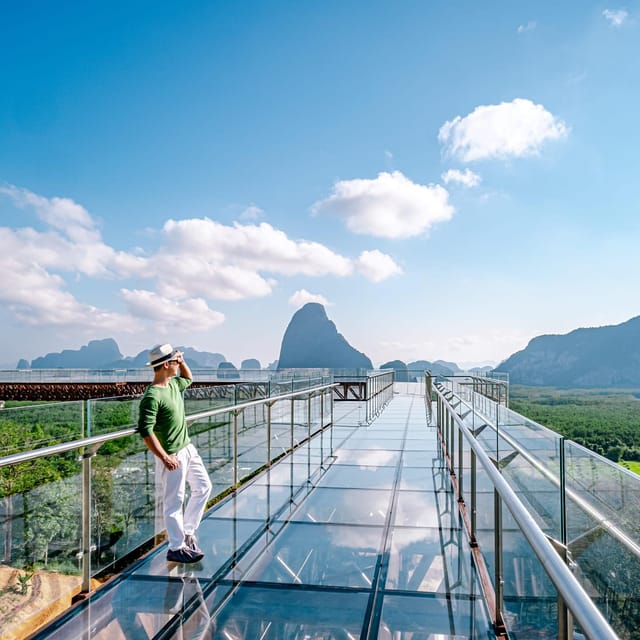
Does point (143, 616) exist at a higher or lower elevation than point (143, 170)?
lower

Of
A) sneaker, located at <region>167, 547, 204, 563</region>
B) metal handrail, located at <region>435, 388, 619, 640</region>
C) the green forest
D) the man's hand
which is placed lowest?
the green forest

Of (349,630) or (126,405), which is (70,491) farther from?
(349,630)

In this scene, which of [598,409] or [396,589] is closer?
[396,589]

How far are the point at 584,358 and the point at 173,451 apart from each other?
274 feet

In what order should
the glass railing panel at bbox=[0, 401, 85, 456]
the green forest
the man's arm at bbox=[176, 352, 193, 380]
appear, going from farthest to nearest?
the green forest, the man's arm at bbox=[176, 352, 193, 380], the glass railing panel at bbox=[0, 401, 85, 456]

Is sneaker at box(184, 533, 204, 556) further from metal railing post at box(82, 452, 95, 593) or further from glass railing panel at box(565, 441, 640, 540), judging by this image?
glass railing panel at box(565, 441, 640, 540)

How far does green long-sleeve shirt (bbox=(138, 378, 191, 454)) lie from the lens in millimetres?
3410

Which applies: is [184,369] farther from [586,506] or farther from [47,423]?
[586,506]

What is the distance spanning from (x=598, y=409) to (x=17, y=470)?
42.1ft

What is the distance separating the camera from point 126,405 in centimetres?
362

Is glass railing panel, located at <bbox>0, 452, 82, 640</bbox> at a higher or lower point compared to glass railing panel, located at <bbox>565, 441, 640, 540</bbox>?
lower

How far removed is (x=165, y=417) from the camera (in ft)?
11.8

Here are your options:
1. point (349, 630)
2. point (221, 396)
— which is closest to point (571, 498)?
point (349, 630)

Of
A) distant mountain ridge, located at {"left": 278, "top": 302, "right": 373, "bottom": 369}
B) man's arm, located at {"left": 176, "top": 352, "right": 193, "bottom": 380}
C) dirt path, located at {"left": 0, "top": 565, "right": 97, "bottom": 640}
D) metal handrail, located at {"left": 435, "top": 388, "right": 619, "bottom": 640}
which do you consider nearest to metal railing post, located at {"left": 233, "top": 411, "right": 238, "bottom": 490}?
man's arm, located at {"left": 176, "top": 352, "right": 193, "bottom": 380}
